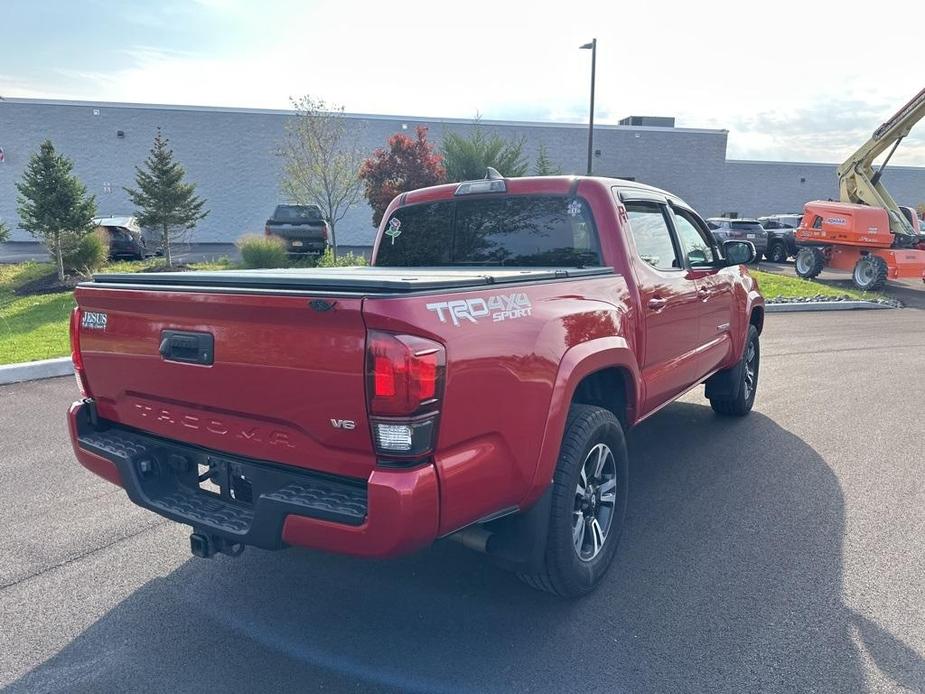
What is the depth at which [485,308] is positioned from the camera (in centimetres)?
259

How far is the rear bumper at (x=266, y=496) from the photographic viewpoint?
2320 mm

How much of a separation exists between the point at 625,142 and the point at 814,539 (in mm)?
33310

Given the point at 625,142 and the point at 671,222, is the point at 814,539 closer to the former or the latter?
the point at 671,222

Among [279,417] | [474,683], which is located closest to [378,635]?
[474,683]

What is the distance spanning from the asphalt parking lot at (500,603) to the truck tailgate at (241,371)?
2.97 ft

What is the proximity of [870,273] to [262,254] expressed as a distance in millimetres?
15169

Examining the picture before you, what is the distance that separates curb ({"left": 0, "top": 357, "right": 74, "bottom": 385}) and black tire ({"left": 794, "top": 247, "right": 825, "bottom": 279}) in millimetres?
18680

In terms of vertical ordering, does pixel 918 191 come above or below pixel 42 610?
above

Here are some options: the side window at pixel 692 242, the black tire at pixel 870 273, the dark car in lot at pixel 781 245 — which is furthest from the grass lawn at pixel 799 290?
the side window at pixel 692 242

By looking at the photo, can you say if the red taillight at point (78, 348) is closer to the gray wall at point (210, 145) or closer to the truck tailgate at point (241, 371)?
the truck tailgate at point (241, 371)

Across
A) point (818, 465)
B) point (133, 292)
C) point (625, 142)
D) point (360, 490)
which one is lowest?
point (818, 465)

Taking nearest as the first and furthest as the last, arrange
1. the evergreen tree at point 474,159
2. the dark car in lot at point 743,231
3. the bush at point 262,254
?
the bush at point 262,254 < the evergreen tree at point 474,159 < the dark car in lot at point 743,231

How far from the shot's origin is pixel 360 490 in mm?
2492

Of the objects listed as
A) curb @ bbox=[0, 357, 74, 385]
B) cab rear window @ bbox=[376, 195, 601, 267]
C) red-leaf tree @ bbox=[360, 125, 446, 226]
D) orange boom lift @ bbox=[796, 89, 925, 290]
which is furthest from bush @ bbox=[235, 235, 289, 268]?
orange boom lift @ bbox=[796, 89, 925, 290]
